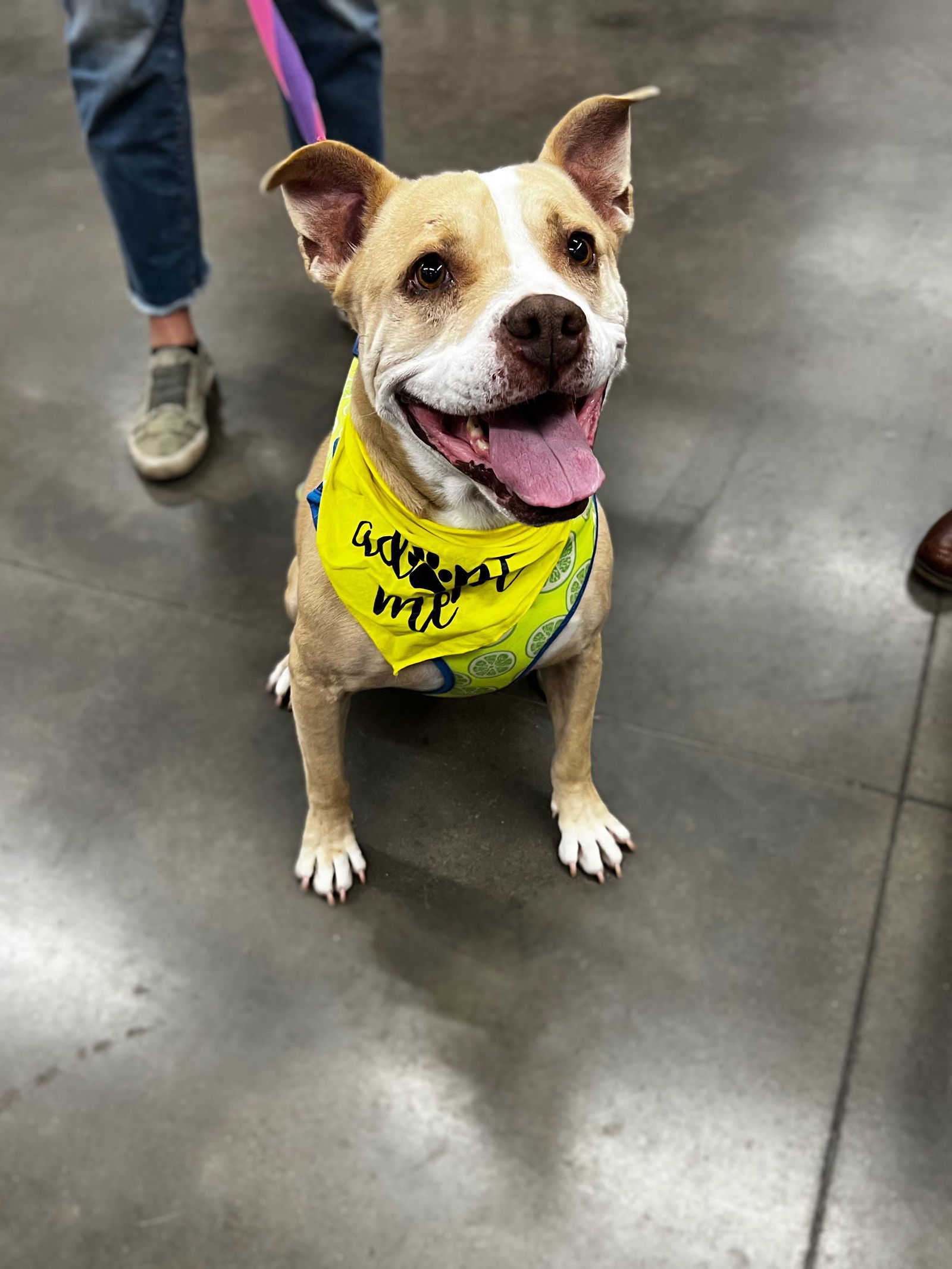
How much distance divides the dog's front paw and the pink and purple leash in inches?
50.1

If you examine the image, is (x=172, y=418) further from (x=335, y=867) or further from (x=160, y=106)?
(x=335, y=867)

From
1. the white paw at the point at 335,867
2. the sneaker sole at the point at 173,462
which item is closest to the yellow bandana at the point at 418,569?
the white paw at the point at 335,867

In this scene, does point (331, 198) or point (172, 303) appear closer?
point (331, 198)

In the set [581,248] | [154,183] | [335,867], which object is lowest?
[335,867]

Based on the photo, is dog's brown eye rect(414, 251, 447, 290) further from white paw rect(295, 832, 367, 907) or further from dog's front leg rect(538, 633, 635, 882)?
white paw rect(295, 832, 367, 907)

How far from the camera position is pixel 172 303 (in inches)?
110

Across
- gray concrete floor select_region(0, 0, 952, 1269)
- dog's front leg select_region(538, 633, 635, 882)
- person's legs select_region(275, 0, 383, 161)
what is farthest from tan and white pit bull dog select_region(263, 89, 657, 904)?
person's legs select_region(275, 0, 383, 161)

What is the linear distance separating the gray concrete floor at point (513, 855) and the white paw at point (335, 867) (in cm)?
3

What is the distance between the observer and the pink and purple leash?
168 cm

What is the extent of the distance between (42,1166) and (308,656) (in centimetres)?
92

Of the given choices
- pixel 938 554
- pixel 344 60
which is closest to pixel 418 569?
→ pixel 938 554

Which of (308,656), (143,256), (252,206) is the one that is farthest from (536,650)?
(252,206)

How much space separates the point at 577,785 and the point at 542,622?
0.44 metres

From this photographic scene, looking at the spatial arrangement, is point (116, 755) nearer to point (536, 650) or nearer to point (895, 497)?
point (536, 650)
